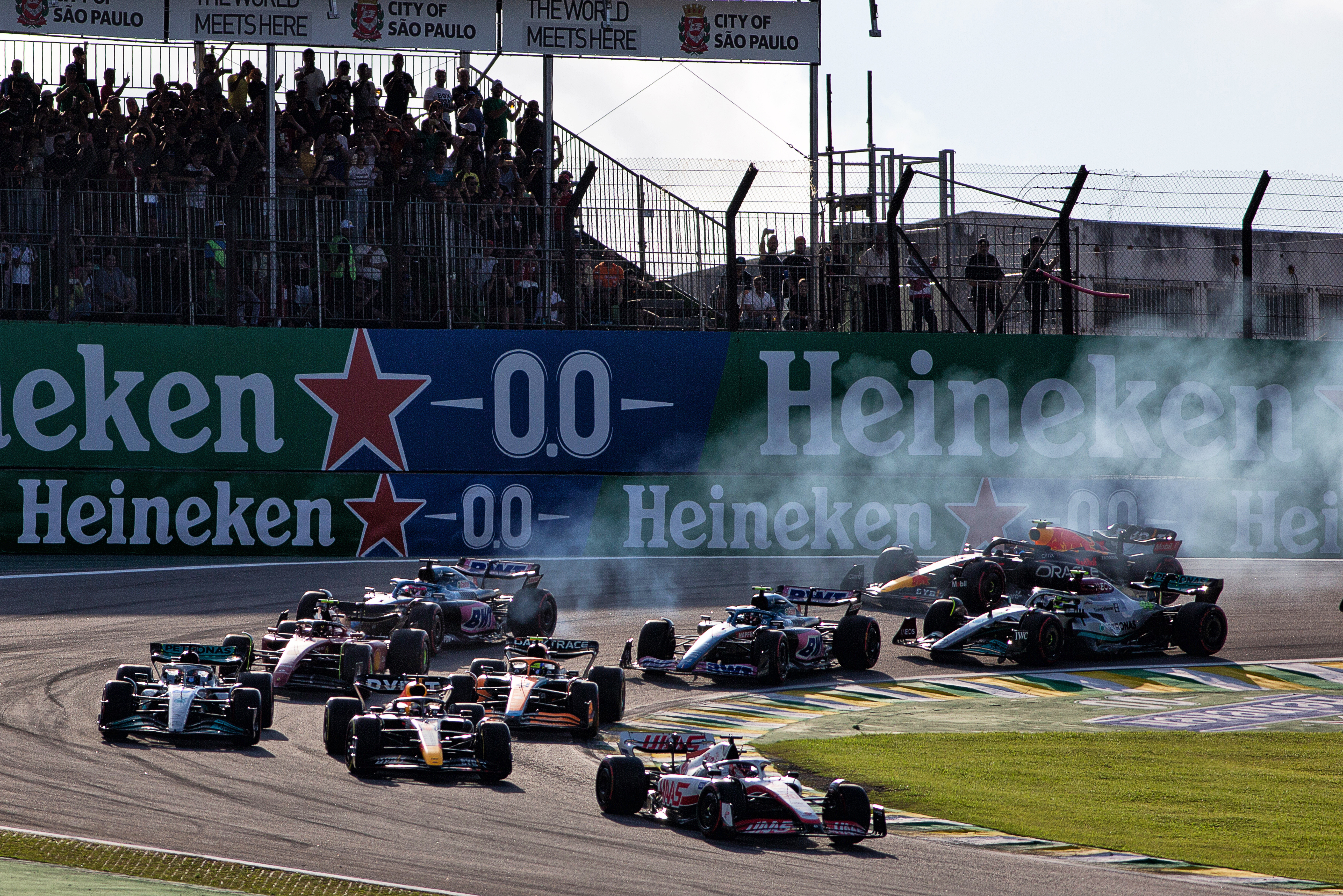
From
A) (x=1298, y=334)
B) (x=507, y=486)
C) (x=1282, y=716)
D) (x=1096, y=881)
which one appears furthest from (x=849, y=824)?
(x=1298, y=334)

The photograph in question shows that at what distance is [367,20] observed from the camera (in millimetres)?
24188

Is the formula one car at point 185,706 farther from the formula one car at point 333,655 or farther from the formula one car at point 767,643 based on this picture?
the formula one car at point 767,643

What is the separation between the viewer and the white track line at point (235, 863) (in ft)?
28.5

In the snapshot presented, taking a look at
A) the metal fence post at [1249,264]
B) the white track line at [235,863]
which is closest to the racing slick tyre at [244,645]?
the white track line at [235,863]

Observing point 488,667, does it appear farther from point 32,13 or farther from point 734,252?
point 32,13

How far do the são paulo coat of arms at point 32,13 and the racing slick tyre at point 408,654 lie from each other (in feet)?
44.4

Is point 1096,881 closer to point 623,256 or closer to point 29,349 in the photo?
point 623,256

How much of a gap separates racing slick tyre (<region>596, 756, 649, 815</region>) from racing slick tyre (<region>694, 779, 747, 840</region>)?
0.54 m

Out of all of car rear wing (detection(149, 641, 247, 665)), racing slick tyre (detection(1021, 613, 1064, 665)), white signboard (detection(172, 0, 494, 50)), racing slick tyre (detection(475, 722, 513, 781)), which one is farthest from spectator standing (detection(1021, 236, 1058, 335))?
racing slick tyre (detection(475, 722, 513, 781))

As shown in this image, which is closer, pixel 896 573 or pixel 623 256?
pixel 896 573

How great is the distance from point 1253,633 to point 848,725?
724 centimetres

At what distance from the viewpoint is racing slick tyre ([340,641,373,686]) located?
48.3 ft

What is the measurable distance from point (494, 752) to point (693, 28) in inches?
647

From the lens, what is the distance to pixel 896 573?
20.5m
